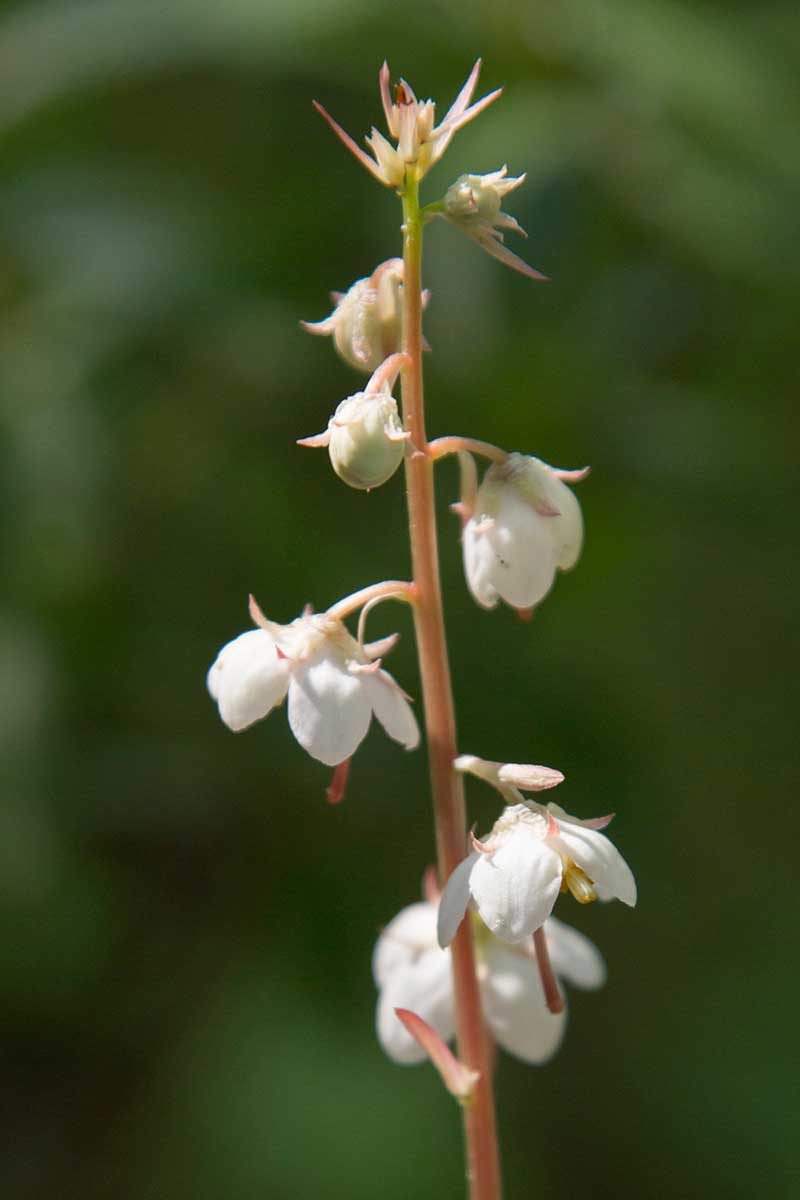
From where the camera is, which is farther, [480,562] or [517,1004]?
[517,1004]

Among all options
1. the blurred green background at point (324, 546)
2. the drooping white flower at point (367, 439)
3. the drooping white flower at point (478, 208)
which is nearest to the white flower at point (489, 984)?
the drooping white flower at point (367, 439)

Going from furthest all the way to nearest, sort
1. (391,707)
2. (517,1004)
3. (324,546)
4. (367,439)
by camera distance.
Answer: (324,546), (517,1004), (391,707), (367,439)

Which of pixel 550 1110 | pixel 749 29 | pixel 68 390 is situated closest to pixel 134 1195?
pixel 550 1110

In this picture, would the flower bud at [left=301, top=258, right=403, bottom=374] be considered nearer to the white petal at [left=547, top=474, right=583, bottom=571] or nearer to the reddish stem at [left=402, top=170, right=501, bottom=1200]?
the reddish stem at [left=402, top=170, right=501, bottom=1200]

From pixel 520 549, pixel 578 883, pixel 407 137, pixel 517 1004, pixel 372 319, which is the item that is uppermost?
pixel 407 137

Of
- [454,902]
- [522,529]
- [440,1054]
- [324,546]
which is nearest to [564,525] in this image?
[522,529]

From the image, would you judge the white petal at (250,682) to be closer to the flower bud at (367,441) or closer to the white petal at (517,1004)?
the flower bud at (367,441)

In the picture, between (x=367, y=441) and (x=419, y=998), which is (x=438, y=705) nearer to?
(x=367, y=441)

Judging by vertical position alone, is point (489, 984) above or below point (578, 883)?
below
